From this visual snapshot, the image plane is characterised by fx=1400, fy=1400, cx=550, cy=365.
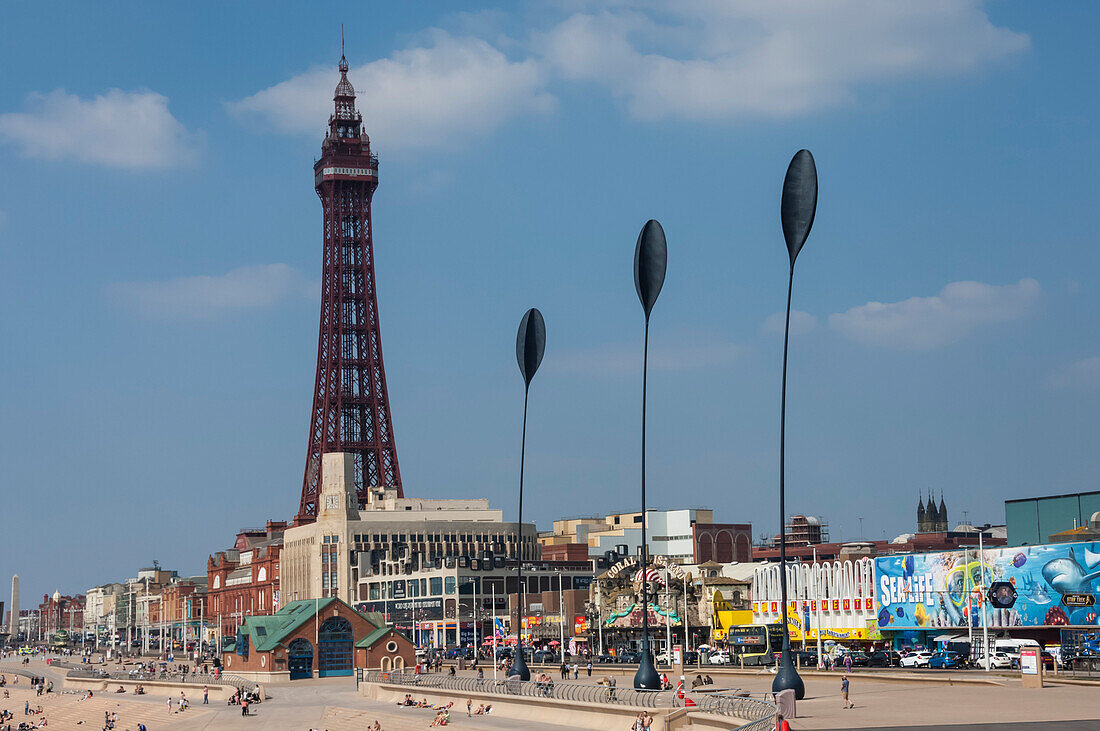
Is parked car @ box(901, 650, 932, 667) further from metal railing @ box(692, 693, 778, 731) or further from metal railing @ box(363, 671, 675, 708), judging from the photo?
metal railing @ box(692, 693, 778, 731)

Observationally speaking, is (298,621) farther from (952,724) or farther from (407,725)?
(952,724)

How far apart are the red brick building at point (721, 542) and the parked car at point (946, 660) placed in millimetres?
98641

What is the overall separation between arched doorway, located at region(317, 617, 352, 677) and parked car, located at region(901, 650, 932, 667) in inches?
1727

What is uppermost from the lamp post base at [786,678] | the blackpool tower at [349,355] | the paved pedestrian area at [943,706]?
the blackpool tower at [349,355]

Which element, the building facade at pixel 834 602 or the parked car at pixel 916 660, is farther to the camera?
the building facade at pixel 834 602

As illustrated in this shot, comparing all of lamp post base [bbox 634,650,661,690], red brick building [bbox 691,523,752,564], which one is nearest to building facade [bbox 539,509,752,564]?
red brick building [bbox 691,523,752,564]

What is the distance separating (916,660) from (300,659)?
46848 mm

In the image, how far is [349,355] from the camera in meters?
180

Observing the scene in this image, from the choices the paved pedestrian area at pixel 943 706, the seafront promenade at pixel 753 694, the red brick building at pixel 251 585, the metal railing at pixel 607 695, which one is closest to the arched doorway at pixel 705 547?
the red brick building at pixel 251 585

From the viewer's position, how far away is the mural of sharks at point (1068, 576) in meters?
73.7

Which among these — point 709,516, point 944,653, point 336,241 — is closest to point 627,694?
point 944,653

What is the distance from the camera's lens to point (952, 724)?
39.2 m

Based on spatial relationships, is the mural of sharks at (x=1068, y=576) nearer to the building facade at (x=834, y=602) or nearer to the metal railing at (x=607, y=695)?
the building facade at (x=834, y=602)

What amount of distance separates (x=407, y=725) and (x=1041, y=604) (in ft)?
117
